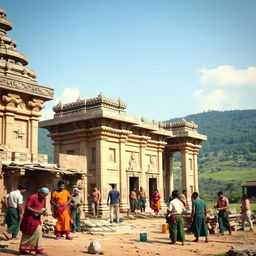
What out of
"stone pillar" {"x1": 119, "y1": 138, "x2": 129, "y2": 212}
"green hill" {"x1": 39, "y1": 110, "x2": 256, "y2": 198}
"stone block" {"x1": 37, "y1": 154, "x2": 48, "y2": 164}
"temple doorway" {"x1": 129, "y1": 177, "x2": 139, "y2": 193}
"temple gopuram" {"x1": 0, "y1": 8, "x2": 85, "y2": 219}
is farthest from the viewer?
"green hill" {"x1": 39, "y1": 110, "x2": 256, "y2": 198}

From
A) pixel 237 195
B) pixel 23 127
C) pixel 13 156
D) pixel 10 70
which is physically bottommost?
pixel 237 195

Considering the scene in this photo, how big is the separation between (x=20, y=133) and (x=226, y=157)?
428 feet

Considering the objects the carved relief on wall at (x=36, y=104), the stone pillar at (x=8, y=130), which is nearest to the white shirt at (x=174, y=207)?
the stone pillar at (x=8, y=130)

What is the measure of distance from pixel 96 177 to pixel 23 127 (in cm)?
635

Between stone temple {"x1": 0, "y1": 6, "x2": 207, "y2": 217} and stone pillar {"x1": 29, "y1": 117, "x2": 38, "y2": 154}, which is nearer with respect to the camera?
stone temple {"x1": 0, "y1": 6, "x2": 207, "y2": 217}

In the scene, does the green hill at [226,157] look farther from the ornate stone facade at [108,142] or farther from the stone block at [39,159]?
the stone block at [39,159]

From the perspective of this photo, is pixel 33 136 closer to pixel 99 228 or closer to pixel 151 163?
pixel 99 228

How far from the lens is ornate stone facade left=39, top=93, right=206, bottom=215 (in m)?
24.7

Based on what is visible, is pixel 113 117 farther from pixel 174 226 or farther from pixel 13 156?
pixel 174 226

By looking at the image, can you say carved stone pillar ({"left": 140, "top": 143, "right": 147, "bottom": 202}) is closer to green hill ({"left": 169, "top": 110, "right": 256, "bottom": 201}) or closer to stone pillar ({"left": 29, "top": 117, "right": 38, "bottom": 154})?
stone pillar ({"left": 29, "top": 117, "right": 38, "bottom": 154})

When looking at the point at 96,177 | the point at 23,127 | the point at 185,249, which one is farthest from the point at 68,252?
the point at 96,177

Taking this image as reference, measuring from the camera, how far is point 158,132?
31.6m

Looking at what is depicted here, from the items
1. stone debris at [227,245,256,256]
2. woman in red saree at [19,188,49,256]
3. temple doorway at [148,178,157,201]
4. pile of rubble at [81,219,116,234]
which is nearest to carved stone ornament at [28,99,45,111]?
pile of rubble at [81,219,116,234]

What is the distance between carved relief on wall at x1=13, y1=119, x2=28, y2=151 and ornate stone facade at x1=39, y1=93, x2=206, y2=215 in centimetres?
348
